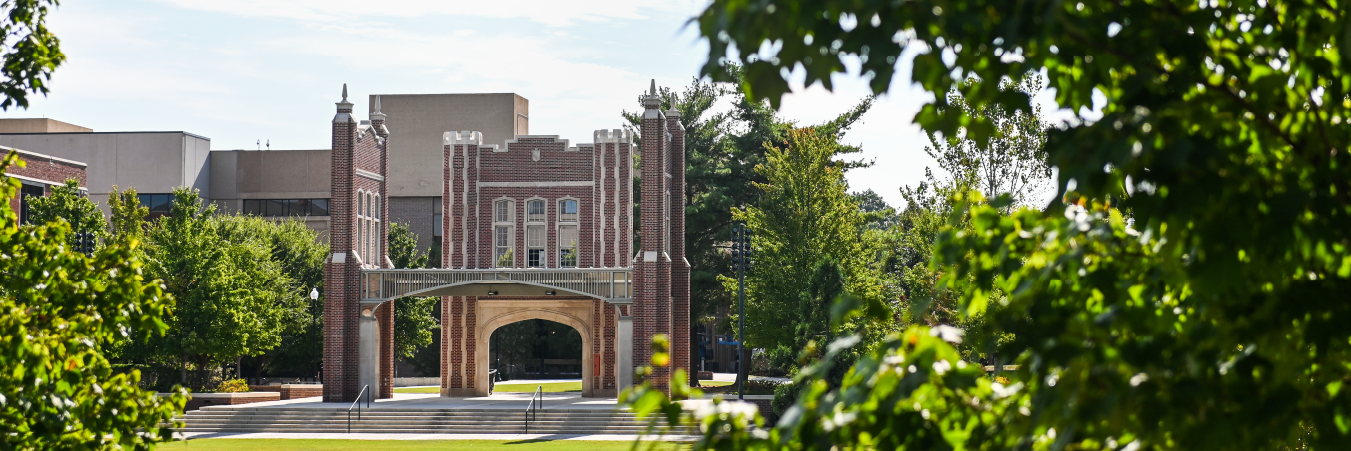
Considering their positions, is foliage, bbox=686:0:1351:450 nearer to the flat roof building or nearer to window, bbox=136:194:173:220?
the flat roof building

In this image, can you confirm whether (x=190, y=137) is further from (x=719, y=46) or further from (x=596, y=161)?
(x=719, y=46)

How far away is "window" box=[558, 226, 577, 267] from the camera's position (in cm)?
4094

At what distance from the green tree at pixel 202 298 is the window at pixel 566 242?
10.3 m

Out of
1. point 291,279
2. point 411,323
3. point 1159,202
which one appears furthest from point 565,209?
point 1159,202

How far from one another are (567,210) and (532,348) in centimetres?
2736

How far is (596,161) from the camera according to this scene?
40719 mm

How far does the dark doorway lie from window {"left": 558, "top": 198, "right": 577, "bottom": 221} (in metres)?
22.9

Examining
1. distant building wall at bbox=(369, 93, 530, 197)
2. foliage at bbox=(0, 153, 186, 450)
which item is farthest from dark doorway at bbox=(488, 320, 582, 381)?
foliage at bbox=(0, 153, 186, 450)

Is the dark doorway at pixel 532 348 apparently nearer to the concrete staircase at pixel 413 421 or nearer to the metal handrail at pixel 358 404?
the metal handrail at pixel 358 404

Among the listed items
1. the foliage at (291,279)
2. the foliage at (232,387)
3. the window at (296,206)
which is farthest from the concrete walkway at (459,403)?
the window at (296,206)

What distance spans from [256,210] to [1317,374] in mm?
74067

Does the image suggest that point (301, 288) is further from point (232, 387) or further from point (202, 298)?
point (202, 298)

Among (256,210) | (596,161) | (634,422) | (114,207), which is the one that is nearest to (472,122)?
(256,210)

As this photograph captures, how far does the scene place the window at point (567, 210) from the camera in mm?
40938
